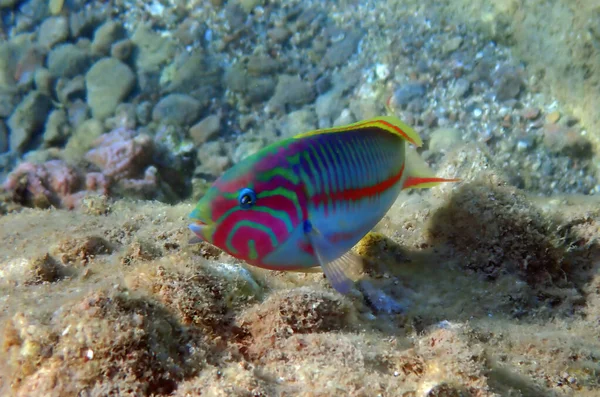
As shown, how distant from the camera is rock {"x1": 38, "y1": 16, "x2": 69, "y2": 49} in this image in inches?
425

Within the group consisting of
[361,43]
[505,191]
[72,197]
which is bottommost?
[72,197]

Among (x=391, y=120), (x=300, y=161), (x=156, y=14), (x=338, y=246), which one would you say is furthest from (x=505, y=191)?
(x=156, y=14)

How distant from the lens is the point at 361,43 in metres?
9.09

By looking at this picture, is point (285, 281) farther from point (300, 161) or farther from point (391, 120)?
point (391, 120)

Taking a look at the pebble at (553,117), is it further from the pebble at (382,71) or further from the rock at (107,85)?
the rock at (107,85)

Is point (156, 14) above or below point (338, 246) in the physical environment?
above

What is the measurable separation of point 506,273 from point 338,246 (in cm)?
168

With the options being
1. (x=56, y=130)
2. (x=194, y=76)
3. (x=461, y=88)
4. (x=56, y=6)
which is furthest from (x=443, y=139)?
(x=56, y=6)

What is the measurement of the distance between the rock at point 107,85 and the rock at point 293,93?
354cm

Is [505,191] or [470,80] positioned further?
[470,80]

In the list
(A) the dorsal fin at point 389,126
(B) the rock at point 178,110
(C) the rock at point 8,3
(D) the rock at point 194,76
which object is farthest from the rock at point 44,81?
(A) the dorsal fin at point 389,126

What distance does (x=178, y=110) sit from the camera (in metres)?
9.22

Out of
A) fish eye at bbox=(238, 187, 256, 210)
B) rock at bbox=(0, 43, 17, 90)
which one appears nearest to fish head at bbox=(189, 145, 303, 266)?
fish eye at bbox=(238, 187, 256, 210)

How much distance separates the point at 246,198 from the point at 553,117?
666cm
